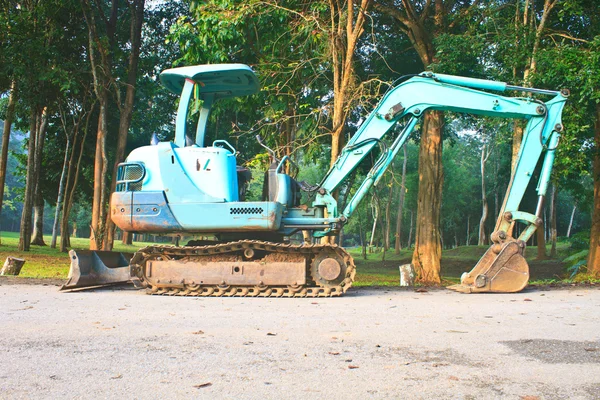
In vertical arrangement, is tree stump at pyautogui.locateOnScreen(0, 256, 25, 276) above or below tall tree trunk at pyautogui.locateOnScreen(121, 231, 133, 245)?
above

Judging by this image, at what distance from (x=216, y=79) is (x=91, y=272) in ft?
13.1

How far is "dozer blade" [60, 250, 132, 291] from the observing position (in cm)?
1067

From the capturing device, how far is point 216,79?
36.7 feet

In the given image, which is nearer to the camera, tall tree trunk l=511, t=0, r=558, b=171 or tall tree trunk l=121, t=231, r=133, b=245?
tall tree trunk l=511, t=0, r=558, b=171

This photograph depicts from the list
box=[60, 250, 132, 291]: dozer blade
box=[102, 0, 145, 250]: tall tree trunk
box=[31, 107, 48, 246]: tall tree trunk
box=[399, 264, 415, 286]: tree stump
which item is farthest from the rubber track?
box=[31, 107, 48, 246]: tall tree trunk

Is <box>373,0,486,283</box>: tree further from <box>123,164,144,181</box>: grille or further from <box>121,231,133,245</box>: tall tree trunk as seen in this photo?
<box>121,231,133,245</box>: tall tree trunk

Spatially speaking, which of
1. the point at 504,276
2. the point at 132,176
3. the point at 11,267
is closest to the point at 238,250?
the point at 132,176

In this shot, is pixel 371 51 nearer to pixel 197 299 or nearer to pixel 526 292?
pixel 526 292

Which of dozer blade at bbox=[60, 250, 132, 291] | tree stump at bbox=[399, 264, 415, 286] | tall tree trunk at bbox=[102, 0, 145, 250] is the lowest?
tree stump at bbox=[399, 264, 415, 286]

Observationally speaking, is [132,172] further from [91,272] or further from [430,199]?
[430,199]

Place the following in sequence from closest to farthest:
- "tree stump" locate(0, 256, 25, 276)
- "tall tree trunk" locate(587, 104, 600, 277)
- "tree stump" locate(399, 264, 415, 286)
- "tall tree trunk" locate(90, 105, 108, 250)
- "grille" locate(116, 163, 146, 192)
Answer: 1. "grille" locate(116, 163, 146, 192)
2. "tree stump" locate(399, 264, 415, 286)
3. "tree stump" locate(0, 256, 25, 276)
4. "tall tree trunk" locate(587, 104, 600, 277)
5. "tall tree trunk" locate(90, 105, 108, 250)

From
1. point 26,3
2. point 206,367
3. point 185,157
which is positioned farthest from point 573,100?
point 26,3

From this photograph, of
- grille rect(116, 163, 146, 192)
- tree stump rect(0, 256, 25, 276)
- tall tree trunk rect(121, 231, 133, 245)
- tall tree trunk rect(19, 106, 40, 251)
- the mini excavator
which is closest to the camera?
the mini excavator

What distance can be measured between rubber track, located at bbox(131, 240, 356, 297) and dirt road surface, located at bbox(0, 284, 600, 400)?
81 cm
